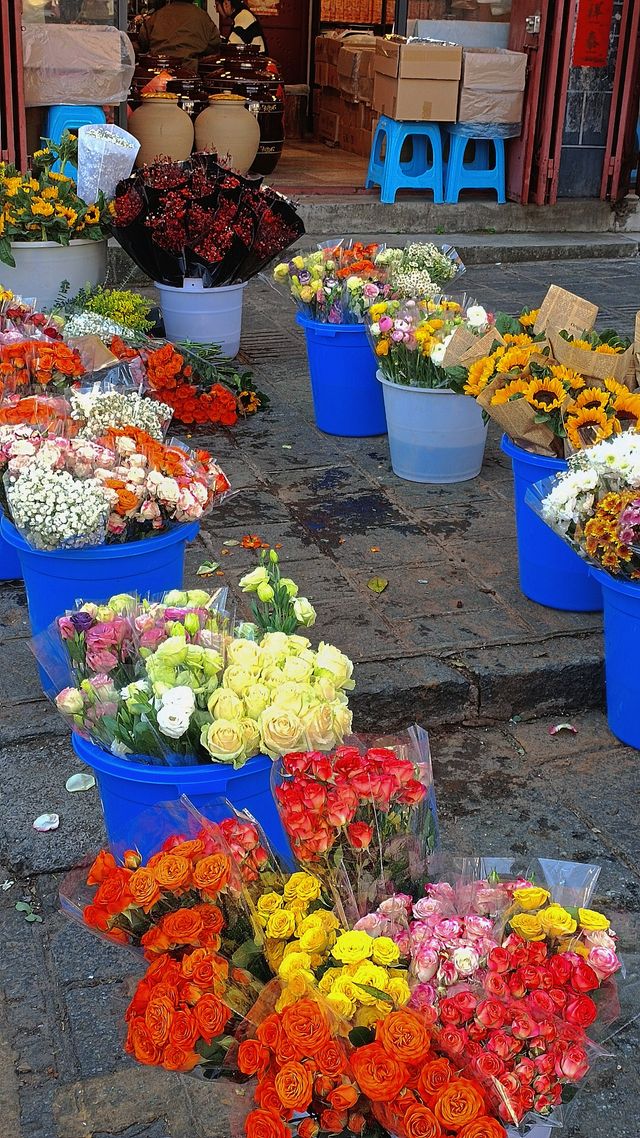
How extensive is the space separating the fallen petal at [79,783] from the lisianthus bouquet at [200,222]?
3.19 metres

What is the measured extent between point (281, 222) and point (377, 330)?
1.47 m

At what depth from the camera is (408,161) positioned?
29.4ft

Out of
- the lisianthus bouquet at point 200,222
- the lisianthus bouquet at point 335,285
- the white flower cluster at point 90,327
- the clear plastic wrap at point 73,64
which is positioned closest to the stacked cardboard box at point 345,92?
the clear plastic wrap at point 73,64

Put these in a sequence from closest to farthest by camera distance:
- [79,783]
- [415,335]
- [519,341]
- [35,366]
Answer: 1. [79,783]
2. [35,366]
3. [519,341]
4. [415,335]

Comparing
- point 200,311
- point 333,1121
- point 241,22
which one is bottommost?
point 200,311

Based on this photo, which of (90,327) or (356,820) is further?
(90,327)

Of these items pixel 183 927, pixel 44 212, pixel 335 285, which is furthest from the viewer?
pixel 44 212

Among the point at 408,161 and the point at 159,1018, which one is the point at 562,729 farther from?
the point at 408,161

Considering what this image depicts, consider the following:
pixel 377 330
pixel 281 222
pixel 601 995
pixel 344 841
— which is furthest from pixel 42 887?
pixel 281 222

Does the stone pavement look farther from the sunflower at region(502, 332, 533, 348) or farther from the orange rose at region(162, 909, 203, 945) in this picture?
the sunflower at region(502, 332, 533, 348)

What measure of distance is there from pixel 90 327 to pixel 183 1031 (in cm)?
358

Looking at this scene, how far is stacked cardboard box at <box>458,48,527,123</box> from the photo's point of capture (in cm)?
838

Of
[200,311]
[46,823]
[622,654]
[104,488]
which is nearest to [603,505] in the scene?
[622,654]

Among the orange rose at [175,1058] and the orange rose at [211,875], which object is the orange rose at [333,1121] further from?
the orange rose at [211,875]
